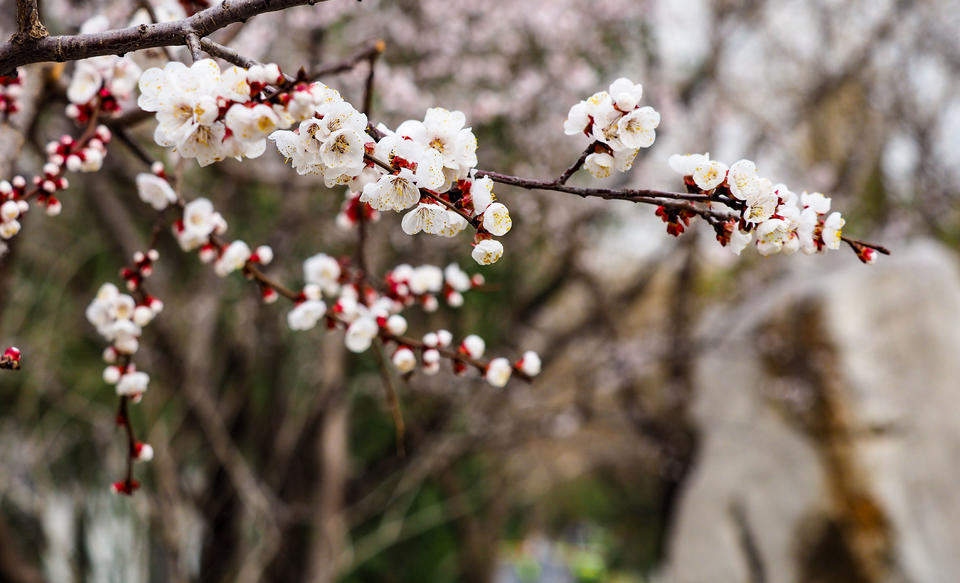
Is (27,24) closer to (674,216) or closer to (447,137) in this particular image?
(447,137)

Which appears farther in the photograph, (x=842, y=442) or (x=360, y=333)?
(x=842, y=442)

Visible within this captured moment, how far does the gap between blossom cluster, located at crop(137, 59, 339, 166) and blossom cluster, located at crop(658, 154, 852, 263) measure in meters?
0.36

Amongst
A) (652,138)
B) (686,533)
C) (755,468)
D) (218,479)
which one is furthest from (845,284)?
(218,479)

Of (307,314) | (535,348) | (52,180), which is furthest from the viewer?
(535,348)

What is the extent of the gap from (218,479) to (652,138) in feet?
11.7

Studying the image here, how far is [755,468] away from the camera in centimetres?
319

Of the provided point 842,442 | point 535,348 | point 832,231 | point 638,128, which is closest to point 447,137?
point 638,128

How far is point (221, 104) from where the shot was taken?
A: 60 cm

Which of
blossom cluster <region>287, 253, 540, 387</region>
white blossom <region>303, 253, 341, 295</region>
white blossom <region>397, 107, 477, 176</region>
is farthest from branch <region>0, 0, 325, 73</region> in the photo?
white blossom <region>303, 253, 341, 295</region>

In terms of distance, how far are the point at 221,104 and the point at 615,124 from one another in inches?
14.2

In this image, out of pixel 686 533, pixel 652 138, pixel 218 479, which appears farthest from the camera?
pixel 218 479

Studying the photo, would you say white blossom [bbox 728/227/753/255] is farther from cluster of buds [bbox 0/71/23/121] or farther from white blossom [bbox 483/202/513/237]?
cluster of buds [bbox 0/71/23/121]

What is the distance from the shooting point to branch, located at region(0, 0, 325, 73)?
59 centimetres

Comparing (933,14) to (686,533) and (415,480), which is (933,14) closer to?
(686,533)
